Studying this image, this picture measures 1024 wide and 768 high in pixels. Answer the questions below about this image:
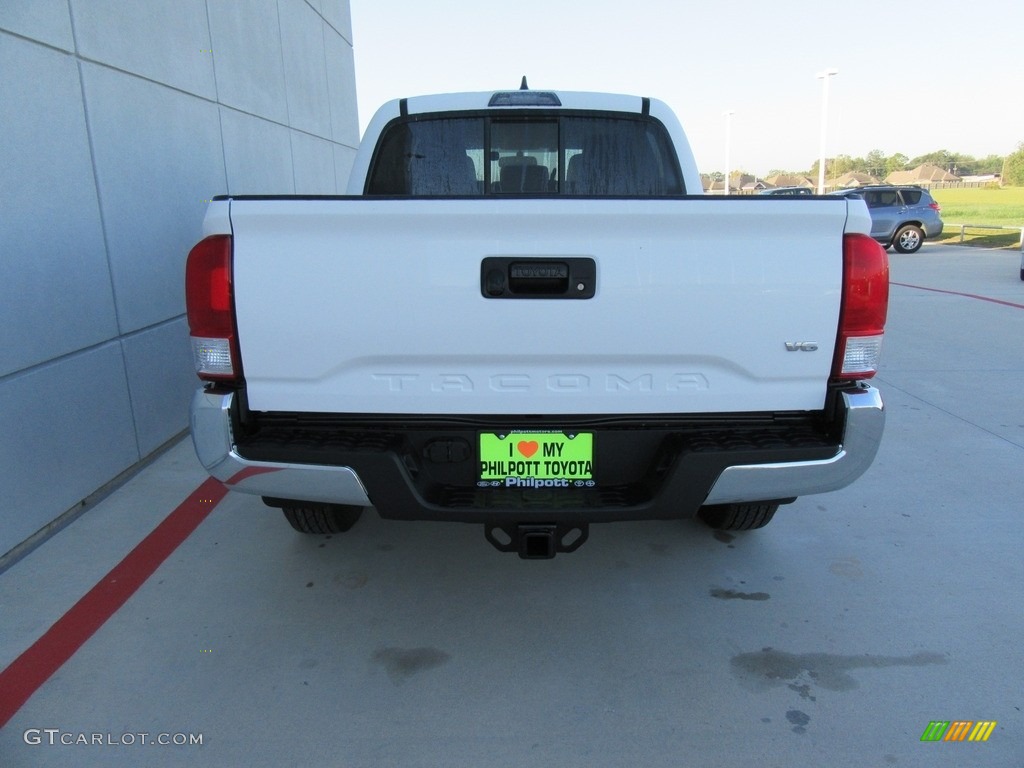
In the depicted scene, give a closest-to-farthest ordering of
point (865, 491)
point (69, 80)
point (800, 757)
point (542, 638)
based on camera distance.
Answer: point (800, 757) → point (542, 638) → point (69, 80) → point (865, 491)

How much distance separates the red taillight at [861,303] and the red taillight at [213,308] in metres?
1.91

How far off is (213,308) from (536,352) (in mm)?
1022

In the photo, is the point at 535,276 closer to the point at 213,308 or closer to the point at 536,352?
the point at 536,352

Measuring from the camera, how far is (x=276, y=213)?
7.13 feet

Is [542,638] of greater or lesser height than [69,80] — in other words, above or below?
below

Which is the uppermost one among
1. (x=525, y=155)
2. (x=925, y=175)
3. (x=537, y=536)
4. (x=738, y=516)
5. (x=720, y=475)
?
(x=925, y=175)

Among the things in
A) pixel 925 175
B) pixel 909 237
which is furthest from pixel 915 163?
pixel 909 237

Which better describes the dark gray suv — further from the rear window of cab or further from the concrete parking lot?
the rear window of cab

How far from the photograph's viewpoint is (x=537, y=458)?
92.2 inches

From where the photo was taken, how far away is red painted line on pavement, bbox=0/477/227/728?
2.46 metres

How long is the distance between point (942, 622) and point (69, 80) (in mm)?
4827

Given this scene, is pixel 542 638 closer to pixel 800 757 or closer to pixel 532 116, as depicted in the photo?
pixel 800 757

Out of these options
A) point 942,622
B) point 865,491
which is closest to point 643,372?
point 942,622

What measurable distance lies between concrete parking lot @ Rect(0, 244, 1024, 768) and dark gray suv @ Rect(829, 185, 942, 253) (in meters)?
17.7
